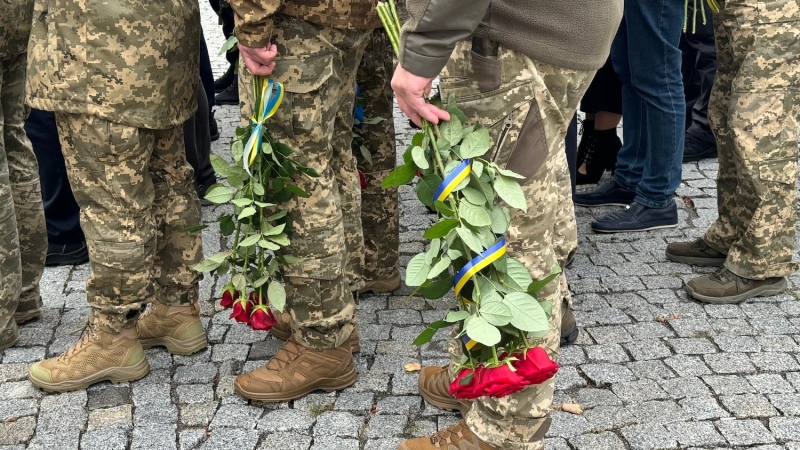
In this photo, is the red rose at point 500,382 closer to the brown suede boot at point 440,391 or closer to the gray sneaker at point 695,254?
the brown suede boot at point 440,391

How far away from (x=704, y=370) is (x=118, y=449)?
2.23 meters

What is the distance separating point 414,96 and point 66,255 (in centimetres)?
285

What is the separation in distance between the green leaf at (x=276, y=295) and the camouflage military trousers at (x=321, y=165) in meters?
0.09

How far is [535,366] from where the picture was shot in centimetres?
246

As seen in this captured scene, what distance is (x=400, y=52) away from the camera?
243 centimetres

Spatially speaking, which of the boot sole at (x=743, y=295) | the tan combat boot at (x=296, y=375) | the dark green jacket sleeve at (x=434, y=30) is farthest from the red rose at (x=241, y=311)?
the boot sole at (x=743, y=295)

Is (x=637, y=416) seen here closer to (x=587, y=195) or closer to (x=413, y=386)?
(x=413, y=386)

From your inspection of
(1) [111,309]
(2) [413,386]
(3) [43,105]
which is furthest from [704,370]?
(3) [43,105]

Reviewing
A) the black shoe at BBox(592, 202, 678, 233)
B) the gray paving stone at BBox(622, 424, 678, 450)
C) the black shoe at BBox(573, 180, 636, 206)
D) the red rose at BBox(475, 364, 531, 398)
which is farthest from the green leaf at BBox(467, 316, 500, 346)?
the black shoe at BBox(573, 180, 636, 206)

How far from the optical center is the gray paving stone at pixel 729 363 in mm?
3631

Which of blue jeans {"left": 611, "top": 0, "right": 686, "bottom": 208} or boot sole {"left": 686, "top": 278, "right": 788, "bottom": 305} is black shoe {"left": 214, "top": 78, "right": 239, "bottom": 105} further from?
boot sole {"left": 686, "top": 278, "right": 788, "bottom": 305}

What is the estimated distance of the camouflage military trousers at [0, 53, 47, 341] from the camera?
147 inches

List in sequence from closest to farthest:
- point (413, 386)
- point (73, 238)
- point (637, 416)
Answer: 1. point (637, 416)
2. point (413, 386)
3. point (73, 238)

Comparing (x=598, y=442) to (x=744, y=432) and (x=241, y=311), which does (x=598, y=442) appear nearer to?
(x=744, y=432)
